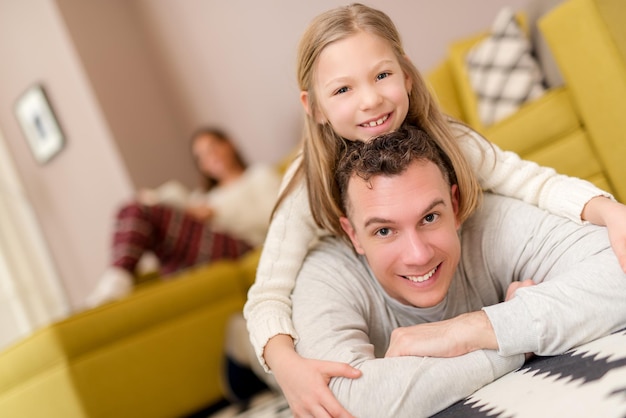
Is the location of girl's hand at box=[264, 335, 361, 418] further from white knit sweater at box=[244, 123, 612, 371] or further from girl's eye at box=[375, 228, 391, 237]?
girl's eye at box=[375, 228, 391, 237]

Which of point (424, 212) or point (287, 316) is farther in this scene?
point (287, 316)

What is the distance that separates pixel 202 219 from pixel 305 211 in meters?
1.80

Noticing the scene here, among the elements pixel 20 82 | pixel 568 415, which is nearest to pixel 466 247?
pixel 568 415

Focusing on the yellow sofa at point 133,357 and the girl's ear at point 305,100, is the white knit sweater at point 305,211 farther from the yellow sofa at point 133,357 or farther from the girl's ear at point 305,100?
the yellow sofa at point 133,357

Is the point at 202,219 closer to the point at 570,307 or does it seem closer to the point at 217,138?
the point at 217,138

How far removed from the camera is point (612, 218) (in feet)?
2.80

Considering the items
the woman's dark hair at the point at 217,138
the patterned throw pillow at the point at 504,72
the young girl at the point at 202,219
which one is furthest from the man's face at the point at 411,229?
the woman's dark hair at the point at 217,138

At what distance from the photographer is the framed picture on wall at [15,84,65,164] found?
352 centimetres

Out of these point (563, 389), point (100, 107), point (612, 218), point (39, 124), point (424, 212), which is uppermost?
point (39, 124)

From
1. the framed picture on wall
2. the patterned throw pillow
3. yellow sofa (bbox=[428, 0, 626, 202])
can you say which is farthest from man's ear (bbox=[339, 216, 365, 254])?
the framed picture on wall

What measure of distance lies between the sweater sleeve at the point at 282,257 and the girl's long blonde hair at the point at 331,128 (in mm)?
29

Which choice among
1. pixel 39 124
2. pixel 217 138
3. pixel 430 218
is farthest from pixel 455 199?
pixel 39 124

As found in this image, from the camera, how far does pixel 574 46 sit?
4.93 ft

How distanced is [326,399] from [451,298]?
248 millimetres
